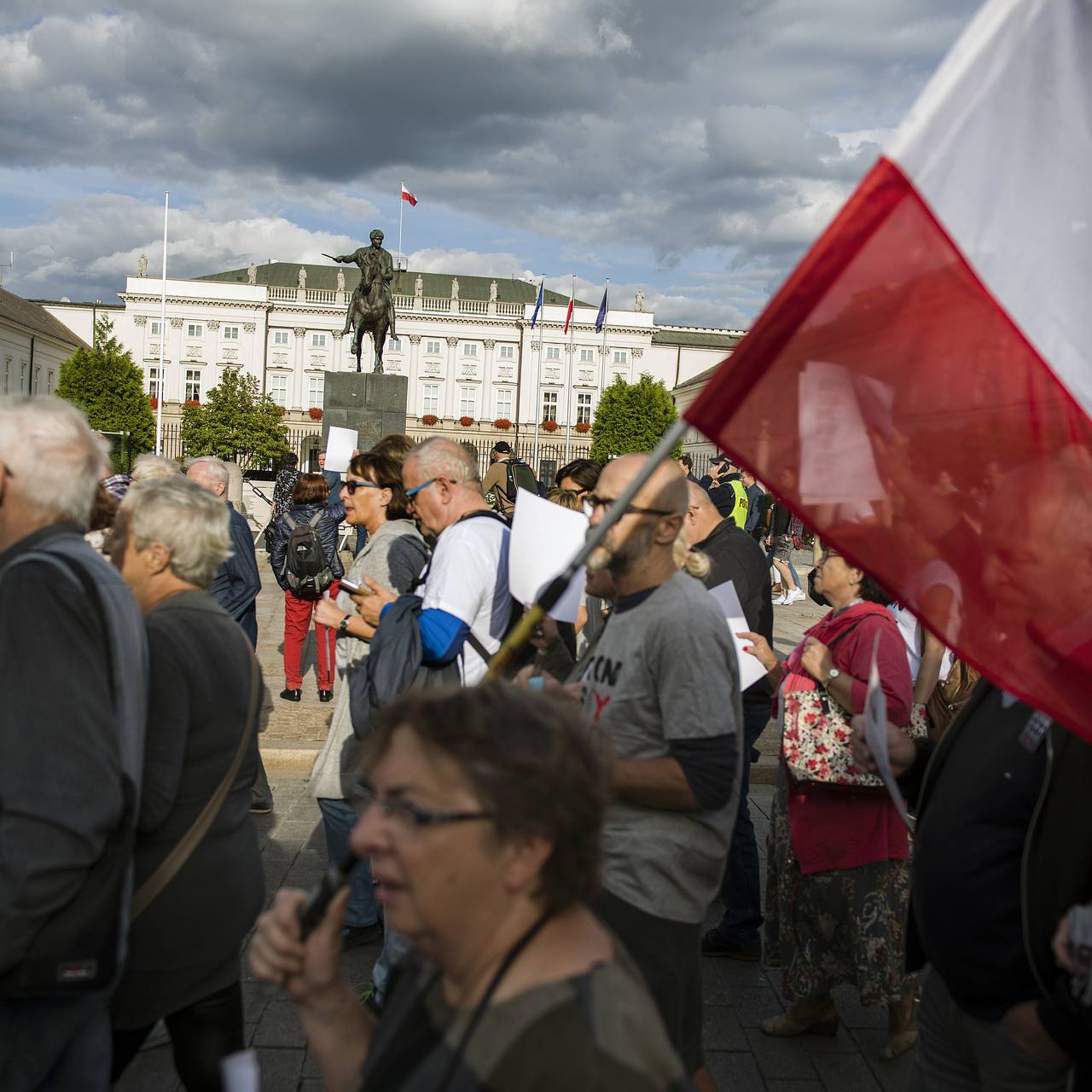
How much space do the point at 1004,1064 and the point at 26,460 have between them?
2159 millimetres

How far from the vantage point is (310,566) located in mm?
8125

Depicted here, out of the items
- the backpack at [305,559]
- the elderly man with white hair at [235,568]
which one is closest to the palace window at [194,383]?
the backpack at [305,559]

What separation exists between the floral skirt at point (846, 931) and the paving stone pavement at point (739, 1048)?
0.22m

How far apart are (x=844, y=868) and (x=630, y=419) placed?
234ft

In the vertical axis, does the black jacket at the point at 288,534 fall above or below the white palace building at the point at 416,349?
below

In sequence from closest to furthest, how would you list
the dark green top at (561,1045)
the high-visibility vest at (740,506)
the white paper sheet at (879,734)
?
1. the dark green top at (561,1045)
2. the white paper sheet at (879,734)
3. the high-visibility vest at (740,506)

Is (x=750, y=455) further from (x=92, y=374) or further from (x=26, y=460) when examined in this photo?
(x=92, y=374)

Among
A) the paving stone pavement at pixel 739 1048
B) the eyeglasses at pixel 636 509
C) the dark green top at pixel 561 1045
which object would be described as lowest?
the paving stone pavement at pixel 739 1048

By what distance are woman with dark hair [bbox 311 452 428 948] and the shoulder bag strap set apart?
3.92 feet

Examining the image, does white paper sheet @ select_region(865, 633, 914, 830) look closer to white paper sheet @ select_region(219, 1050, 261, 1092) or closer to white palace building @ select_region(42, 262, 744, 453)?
white paper sheet @ select_region(219, 1050, 261, 1092)

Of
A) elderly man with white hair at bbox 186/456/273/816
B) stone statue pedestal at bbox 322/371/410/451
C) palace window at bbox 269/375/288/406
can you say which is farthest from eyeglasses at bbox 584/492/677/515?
palace window at bbox 269/375/288/406

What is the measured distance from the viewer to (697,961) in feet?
8.55

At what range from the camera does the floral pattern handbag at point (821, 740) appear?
3.62 metres

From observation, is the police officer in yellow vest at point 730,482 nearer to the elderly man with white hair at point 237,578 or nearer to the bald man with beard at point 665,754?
the elderly man with white hair at point 237,578
